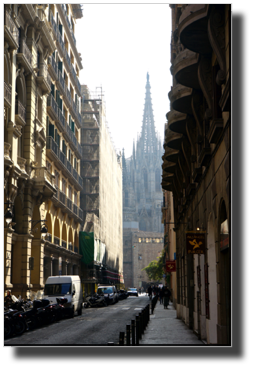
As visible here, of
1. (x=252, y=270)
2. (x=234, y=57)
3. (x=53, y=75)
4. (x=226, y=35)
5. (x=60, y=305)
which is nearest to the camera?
(x=252, y=270)

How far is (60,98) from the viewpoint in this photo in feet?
141

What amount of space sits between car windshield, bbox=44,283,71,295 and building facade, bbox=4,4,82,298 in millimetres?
2003

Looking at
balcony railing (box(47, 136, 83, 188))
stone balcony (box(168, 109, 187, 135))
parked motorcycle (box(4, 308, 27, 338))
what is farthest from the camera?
balcony railing (box(47, 136, 83, 188))

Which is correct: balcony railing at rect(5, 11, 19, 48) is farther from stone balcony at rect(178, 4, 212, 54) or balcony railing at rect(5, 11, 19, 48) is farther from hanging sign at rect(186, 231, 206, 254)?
hanging sign at rect(186, 231, 206, 254)

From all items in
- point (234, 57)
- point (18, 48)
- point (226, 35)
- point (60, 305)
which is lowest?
point (60, 305)

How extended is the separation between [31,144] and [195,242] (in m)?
19.8

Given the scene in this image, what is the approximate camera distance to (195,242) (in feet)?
45.4

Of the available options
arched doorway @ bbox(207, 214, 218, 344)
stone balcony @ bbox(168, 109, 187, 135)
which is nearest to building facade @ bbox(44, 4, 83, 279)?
stone balcony @ bbox(168, 109, 187, 135)

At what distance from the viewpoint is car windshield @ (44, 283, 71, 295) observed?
2687cm

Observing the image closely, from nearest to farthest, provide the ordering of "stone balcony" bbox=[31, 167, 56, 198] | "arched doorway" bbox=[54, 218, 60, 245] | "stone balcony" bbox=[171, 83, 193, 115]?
1. "stone balcony" bbox=[171, 83, 193, 115]
2. "stone balcony" bbox=[31, 167, 56, 198]
3. "arched doorway" bbox=[54, 218, 60, 245]

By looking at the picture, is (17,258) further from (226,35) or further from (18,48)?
(226,35)

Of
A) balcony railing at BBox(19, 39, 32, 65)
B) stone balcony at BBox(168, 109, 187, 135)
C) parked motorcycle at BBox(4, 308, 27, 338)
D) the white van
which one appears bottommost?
parked motorcycle at BBox(4, 308, 27, 338)
